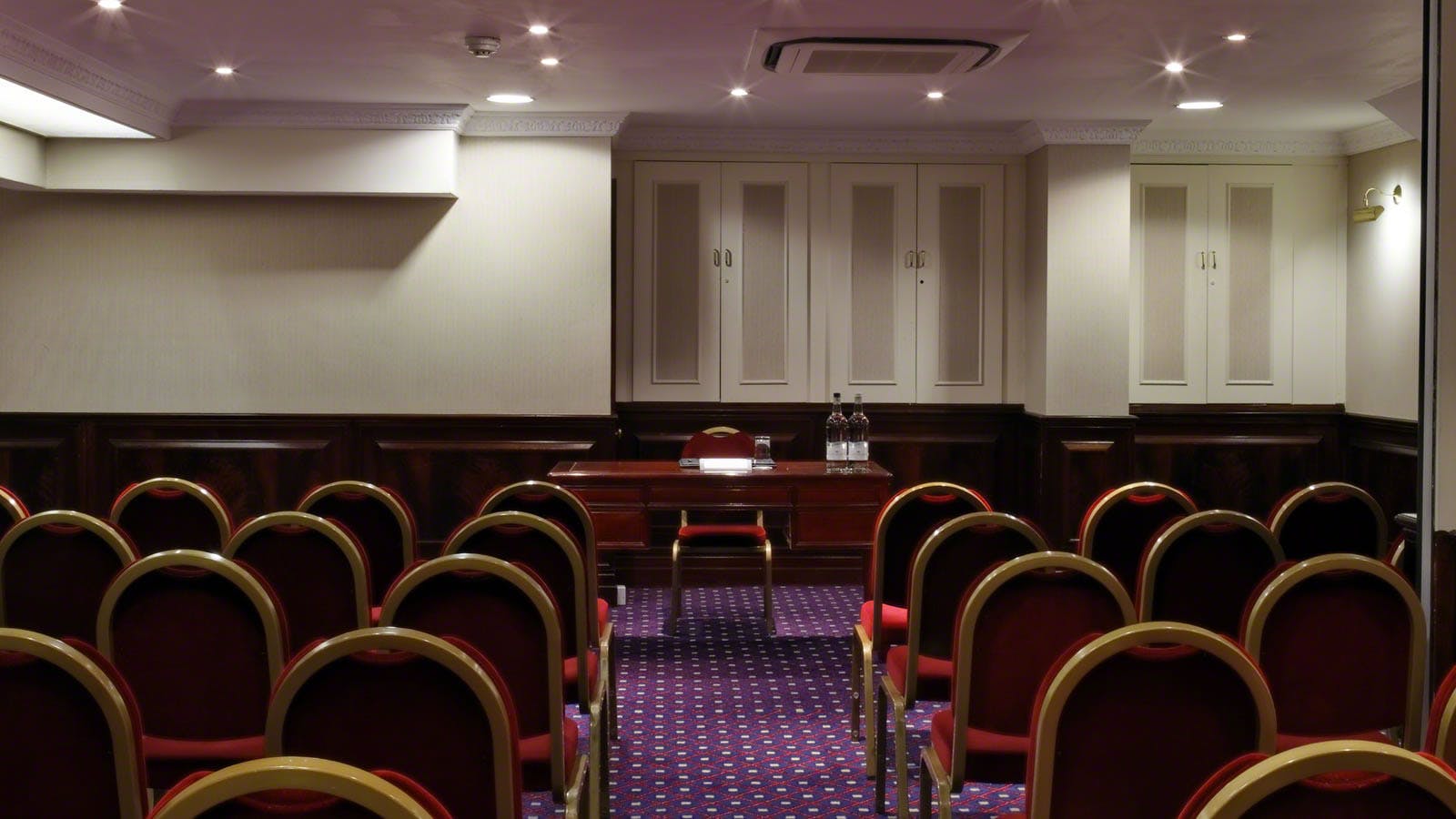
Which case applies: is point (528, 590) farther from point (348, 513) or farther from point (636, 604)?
point (636, 604)

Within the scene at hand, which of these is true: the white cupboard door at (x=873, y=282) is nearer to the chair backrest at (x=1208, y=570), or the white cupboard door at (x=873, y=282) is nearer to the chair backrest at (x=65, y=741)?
the chair backrest at (x=1208, y=570)

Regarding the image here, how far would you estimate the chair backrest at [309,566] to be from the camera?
3.67 metres

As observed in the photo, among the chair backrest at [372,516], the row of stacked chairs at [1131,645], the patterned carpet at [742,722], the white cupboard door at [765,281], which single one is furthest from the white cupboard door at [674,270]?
the chair backrest at [372,516]

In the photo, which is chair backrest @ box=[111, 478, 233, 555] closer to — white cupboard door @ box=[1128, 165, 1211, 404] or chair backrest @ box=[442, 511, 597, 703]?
chair backrest @ box=[442, 511, 597, 703]

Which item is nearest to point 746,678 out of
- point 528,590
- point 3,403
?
point 528,590

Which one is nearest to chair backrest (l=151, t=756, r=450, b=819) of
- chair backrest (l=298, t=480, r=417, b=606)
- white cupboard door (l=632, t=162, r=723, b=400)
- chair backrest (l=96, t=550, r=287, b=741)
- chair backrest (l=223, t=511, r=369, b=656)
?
chair backrest (l=96, t=550, r=287, b=741)

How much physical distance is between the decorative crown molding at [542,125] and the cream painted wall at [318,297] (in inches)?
3.1

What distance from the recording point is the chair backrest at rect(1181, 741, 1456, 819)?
1.53 metres

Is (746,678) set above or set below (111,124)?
below

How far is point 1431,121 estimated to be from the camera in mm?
3334

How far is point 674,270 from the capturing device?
27.8ft

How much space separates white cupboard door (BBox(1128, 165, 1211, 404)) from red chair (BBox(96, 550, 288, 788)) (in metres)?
6.75

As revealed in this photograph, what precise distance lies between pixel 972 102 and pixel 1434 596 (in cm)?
464

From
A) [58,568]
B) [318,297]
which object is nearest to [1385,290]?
[318,297]
